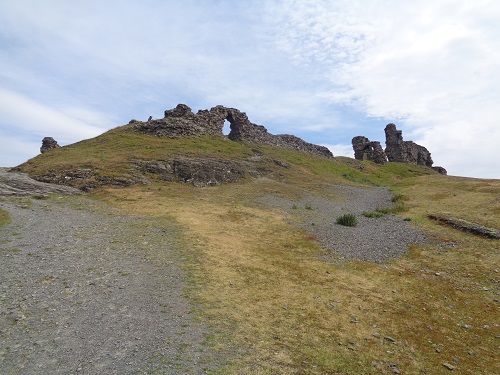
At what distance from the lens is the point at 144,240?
24.1 m

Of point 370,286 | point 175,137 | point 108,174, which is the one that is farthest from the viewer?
point 175,137

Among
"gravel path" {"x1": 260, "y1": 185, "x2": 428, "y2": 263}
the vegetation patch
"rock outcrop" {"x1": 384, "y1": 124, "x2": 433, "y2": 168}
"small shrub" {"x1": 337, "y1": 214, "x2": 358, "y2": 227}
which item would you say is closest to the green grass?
"gravel path" {"x1": 260, "y1": 185, "x2": 428, "y2": 263}

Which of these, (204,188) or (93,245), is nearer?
(93,245)

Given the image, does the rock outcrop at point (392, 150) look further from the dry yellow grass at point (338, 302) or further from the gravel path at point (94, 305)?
the gravel path at point (94, 305)

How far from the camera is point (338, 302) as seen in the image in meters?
16.7

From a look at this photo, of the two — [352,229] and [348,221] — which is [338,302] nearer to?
[352,229]

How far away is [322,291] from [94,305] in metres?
11.2

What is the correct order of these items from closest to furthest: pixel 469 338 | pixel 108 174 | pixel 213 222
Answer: pixel 469 338, pixel 213 222, pixel 108 174

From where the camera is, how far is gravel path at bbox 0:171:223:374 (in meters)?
10.3

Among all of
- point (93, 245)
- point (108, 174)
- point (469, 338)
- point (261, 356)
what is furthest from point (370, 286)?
point (108, 174)

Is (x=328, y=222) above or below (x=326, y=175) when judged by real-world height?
below

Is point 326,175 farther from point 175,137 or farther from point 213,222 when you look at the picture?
point 213,222

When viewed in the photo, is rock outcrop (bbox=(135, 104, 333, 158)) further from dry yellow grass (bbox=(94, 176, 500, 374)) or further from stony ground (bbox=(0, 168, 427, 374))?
dry yellow grass (bbox=(94, 176, 500, 374))

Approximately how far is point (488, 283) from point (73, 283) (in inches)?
910
